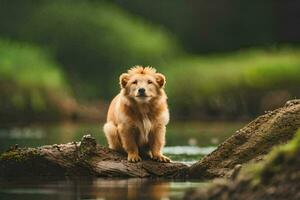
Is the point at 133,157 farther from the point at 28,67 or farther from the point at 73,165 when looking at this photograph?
the point at 28,67

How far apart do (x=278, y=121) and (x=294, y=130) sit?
0.29 meters

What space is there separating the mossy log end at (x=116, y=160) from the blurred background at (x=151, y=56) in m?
20.7

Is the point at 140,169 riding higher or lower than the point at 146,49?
lower

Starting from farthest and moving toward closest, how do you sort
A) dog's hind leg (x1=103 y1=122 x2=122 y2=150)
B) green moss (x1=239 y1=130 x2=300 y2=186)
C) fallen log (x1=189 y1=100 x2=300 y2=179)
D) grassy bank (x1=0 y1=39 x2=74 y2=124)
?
grassy bank (x1=0 y1=39 x2=74 y2=124) < dog's hind leg (x1=103 y1=122 x2=122 y2=150) < fallen log (x1=189 y1=100 x2=300 y2=179) < green moss (x1=239 y1=130 x2=300 y2=186)

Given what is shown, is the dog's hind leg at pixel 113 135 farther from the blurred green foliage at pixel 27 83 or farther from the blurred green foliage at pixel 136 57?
the blurred green foliage at pixel 136 57

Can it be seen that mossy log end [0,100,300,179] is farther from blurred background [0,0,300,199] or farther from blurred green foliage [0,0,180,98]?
blurred green foliage [0,0,180,98]

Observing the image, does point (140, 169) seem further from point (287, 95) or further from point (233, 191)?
point (287, 95)

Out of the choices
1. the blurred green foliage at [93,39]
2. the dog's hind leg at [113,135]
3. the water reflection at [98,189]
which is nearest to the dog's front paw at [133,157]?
the dog's hind leg at [113,135]

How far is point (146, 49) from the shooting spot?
55.5m

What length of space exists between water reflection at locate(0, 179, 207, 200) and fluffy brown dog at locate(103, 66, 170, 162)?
35.2 inches

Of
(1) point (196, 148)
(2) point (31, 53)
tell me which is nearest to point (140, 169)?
(1) point (196, 148)

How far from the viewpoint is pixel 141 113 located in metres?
18.3

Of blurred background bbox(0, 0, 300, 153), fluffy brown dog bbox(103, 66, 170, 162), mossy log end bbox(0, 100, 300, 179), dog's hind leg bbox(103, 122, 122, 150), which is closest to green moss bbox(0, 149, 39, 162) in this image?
mossy log end bbox(0, 100, 300, 179)

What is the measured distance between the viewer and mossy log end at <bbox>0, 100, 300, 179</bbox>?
17.8 metres
